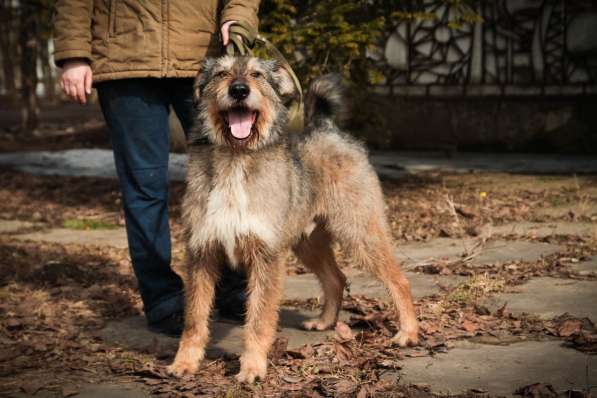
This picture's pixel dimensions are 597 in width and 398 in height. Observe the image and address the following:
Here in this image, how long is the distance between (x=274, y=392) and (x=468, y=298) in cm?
178

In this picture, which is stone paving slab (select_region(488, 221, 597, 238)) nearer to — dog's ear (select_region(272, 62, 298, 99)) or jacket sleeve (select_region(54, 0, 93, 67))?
dog's ear (select_region(272, 62, 298, 99))

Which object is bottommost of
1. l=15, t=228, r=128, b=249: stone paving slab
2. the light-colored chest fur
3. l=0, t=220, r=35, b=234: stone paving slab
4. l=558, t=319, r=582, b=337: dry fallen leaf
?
l=0, t=220, r=35, b=234: stone paving slab

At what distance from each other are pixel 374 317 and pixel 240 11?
76.8 inches

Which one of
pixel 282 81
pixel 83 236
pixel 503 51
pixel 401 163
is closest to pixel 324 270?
pixel 282 81

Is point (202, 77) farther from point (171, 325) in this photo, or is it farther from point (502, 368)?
point (502, 368)

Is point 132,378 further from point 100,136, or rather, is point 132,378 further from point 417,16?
point 100,136

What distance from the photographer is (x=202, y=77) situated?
4.13 meters

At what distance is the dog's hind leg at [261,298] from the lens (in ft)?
13.0

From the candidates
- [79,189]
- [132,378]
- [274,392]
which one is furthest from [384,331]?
[79,189]

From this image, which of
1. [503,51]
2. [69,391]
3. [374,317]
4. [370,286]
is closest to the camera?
[69,391]

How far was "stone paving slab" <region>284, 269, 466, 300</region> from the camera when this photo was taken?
5430 millimetres

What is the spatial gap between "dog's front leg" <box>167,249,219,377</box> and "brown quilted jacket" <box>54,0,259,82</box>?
3.66ft

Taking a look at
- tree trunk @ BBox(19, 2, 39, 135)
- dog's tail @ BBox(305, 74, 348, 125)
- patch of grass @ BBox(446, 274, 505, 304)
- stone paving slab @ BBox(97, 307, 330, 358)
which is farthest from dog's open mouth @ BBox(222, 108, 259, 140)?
tree trunk @ BBox(19, 2, 39, 135)

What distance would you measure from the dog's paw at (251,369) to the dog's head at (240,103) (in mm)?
1049
